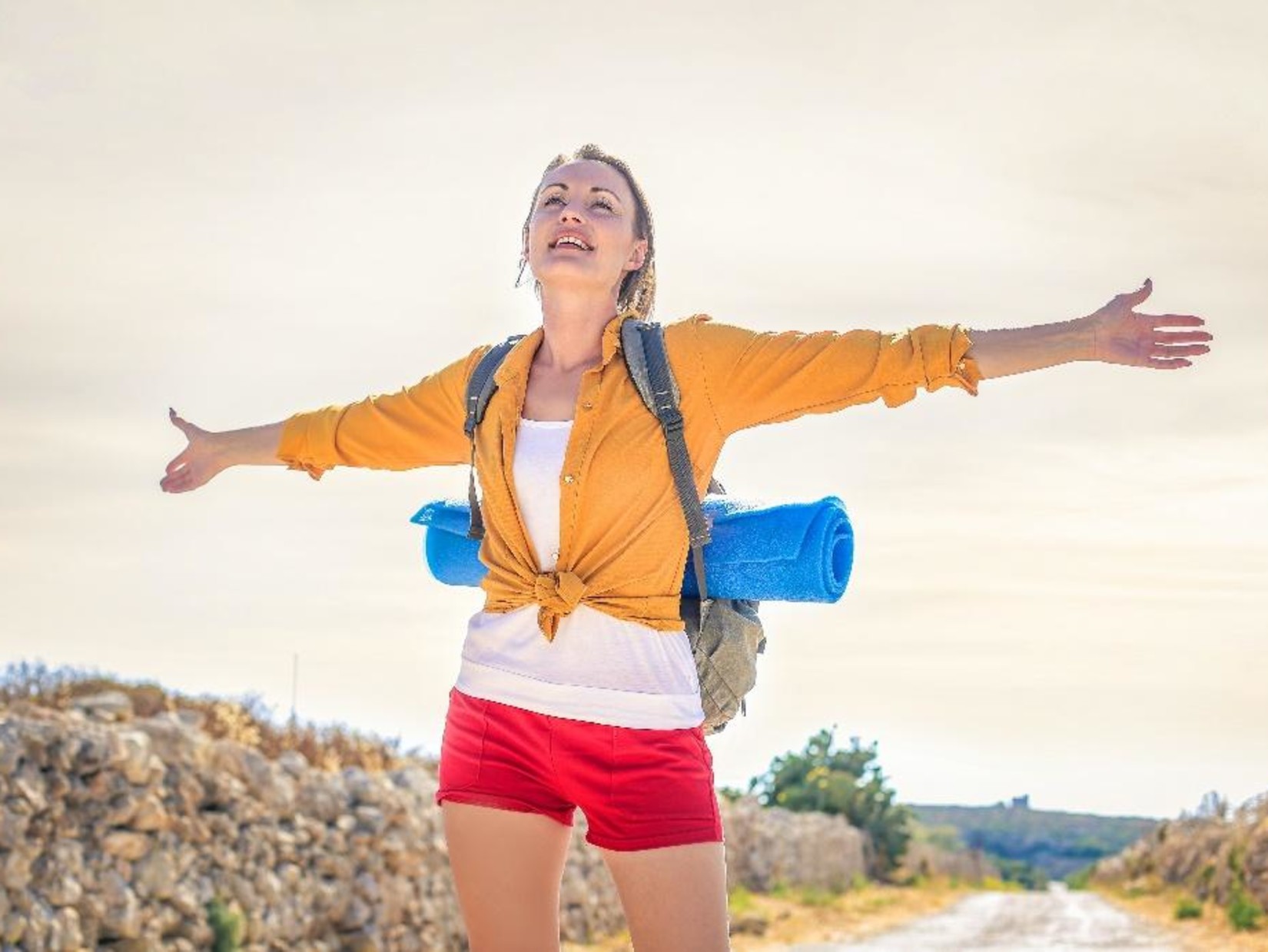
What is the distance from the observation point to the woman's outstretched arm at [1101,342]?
10.7 feet

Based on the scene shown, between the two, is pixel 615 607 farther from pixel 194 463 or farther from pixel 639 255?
pixel 194 463

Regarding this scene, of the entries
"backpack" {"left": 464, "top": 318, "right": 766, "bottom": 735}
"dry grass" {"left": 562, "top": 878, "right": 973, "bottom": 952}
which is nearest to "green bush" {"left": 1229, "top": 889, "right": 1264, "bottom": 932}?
"dry grass" {"left": 562, "top": 878, "right": 973, "bottom": 952}

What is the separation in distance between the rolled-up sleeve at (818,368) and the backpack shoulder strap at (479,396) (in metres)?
0.50

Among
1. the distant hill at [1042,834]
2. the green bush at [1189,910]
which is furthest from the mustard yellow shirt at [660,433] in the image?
the distant hill at [1042,834]

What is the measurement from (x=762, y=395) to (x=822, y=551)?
33cm

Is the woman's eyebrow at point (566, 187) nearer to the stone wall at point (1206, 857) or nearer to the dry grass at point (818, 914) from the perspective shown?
the dry grass at point (818, 914)

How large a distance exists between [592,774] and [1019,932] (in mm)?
16949

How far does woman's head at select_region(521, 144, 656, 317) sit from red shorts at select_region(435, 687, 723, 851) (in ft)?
3.02

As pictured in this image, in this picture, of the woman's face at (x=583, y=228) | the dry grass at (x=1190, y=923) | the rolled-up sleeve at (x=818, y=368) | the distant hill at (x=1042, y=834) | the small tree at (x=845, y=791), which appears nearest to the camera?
the rolled-up sleeve at (x=818, y=368)

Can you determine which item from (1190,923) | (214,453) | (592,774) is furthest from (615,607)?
(1190,923)

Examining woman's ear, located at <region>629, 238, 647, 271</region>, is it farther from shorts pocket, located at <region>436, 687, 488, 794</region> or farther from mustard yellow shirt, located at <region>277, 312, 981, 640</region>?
shorts pocket, located at <region>436, 687, 488, 794</region>

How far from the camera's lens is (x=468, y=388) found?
3791 mm

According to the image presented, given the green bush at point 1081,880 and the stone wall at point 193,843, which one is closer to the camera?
the stone wall at point 193,843

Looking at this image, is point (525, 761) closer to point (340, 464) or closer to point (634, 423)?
point (634, 423)
